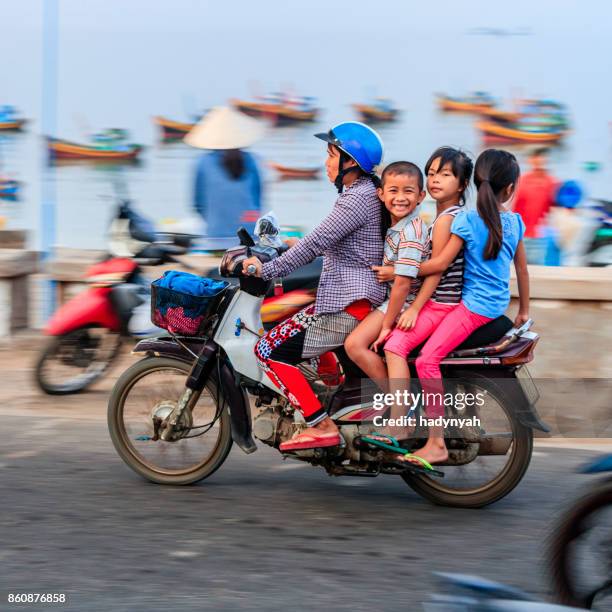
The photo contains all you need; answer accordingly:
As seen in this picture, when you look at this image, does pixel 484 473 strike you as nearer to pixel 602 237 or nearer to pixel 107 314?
pixel 107 314

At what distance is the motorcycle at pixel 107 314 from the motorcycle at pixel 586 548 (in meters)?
4.08

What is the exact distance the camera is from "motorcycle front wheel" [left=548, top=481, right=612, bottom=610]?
341 centimetres

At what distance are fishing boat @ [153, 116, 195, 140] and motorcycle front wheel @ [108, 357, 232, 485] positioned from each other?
4.83 metres

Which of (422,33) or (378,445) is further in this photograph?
(422,33)

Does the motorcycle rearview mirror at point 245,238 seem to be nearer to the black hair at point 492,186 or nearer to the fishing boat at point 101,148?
the black hair at point 492,186

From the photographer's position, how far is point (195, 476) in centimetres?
518

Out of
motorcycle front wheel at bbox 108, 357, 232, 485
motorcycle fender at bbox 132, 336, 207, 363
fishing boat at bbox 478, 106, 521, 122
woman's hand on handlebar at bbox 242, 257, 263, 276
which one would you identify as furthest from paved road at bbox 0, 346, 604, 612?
fishing boat at bbox 478, 106, 521, 122

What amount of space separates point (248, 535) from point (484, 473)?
1123 mm

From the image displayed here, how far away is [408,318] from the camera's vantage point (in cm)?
466

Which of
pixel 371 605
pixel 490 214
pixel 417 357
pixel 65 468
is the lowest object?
pixel 65 468

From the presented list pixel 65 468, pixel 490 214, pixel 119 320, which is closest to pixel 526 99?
pixel 119 320

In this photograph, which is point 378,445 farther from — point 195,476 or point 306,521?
point 195,476

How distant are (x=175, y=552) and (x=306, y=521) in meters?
0.68

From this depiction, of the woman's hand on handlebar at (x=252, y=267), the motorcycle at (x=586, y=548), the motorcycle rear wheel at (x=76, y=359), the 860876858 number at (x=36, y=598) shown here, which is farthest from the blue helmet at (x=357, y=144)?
the motorcycle rear wheel at (x=76, y=359)
